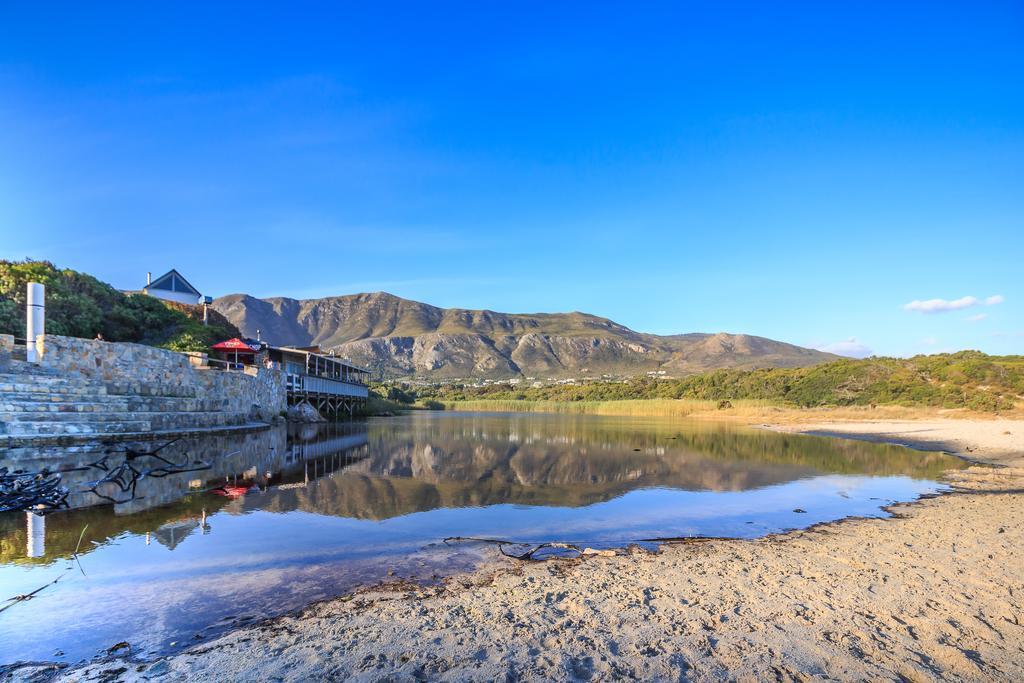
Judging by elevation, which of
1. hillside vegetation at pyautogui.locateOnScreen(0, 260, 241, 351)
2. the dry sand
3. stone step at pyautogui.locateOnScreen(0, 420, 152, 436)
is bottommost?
the dry sand

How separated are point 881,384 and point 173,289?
6784 centimetres

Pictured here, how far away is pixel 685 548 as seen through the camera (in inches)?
306

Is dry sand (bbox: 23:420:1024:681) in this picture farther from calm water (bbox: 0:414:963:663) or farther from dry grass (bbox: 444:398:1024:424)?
dry grass (bbox: 444:398:1024:424)

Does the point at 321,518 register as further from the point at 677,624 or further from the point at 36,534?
the point at 677,624

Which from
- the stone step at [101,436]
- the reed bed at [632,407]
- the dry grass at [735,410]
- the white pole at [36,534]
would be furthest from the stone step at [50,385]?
the reed bed at [632,407]

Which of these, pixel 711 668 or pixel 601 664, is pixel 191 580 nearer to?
pixel 601 664

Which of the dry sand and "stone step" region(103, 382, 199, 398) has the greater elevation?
"stone step" region(103, 382, 199, 398)

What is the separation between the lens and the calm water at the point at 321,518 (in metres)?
5.40

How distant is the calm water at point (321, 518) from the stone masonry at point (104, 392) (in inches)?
60.0

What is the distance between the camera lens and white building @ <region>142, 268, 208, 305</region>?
142 ft

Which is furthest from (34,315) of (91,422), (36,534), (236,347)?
(36,534)

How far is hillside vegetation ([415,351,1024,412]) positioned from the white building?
5910 centimetres

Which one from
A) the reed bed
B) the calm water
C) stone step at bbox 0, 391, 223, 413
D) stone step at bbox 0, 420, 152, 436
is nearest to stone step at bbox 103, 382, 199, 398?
stone step at bbox 0, 391, 223, 413

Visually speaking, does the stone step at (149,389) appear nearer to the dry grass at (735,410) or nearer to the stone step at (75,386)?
the stone step at (75,386)
